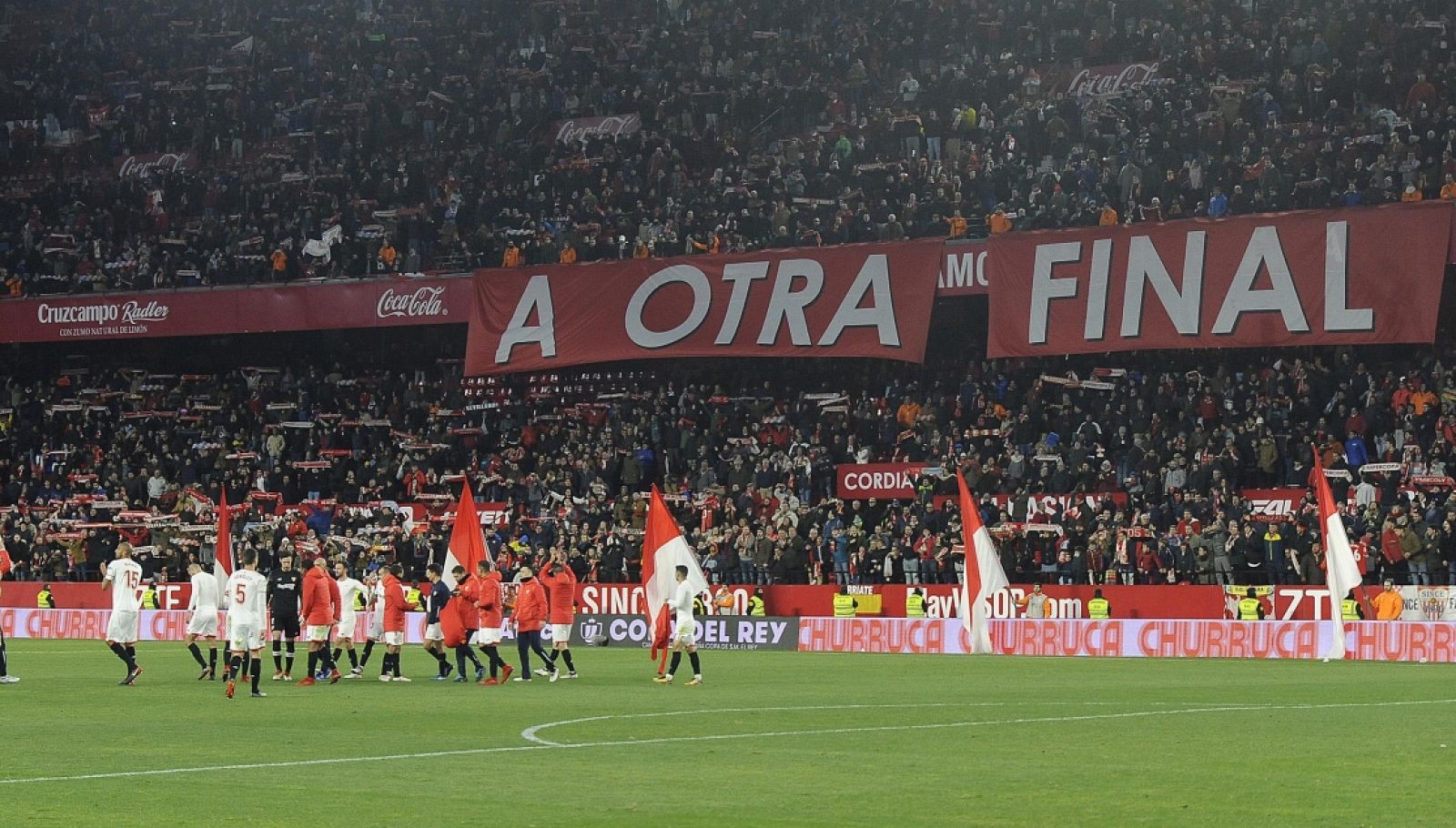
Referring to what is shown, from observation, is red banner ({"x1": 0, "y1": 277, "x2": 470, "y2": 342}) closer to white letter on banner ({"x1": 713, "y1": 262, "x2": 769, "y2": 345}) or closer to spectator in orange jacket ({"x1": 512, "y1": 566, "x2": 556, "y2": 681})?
white letter on banner ({"x1": 713, "y1": 262, "x2": 769, "y2": 345})

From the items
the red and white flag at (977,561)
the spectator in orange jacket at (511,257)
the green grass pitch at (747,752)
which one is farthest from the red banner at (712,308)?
the green grass pitch at (747,752)

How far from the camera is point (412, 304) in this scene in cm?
5125

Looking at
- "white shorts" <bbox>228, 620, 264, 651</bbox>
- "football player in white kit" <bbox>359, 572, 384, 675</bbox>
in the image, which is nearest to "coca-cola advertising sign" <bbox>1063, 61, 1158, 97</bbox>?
"football player in white kit" <bbox>359, 572, 384, 675</bbox>

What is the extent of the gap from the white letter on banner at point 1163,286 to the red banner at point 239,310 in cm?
1674

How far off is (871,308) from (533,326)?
8.53m

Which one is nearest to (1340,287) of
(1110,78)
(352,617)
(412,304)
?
(1110,78)

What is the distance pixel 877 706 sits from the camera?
71.4 feet

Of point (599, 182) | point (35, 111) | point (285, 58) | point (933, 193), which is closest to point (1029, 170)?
point (933, 193)

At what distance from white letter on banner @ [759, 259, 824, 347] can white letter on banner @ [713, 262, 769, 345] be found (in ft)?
1.65

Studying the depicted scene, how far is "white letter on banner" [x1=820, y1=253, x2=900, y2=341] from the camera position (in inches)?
1767

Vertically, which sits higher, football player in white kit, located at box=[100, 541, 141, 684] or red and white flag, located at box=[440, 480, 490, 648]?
red and white flag, located at box=[440, 480, 490, 648]

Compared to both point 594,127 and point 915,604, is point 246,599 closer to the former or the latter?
point 915,604

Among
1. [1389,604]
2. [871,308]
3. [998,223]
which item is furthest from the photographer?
[871,308]

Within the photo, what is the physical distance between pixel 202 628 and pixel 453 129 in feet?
99.1
